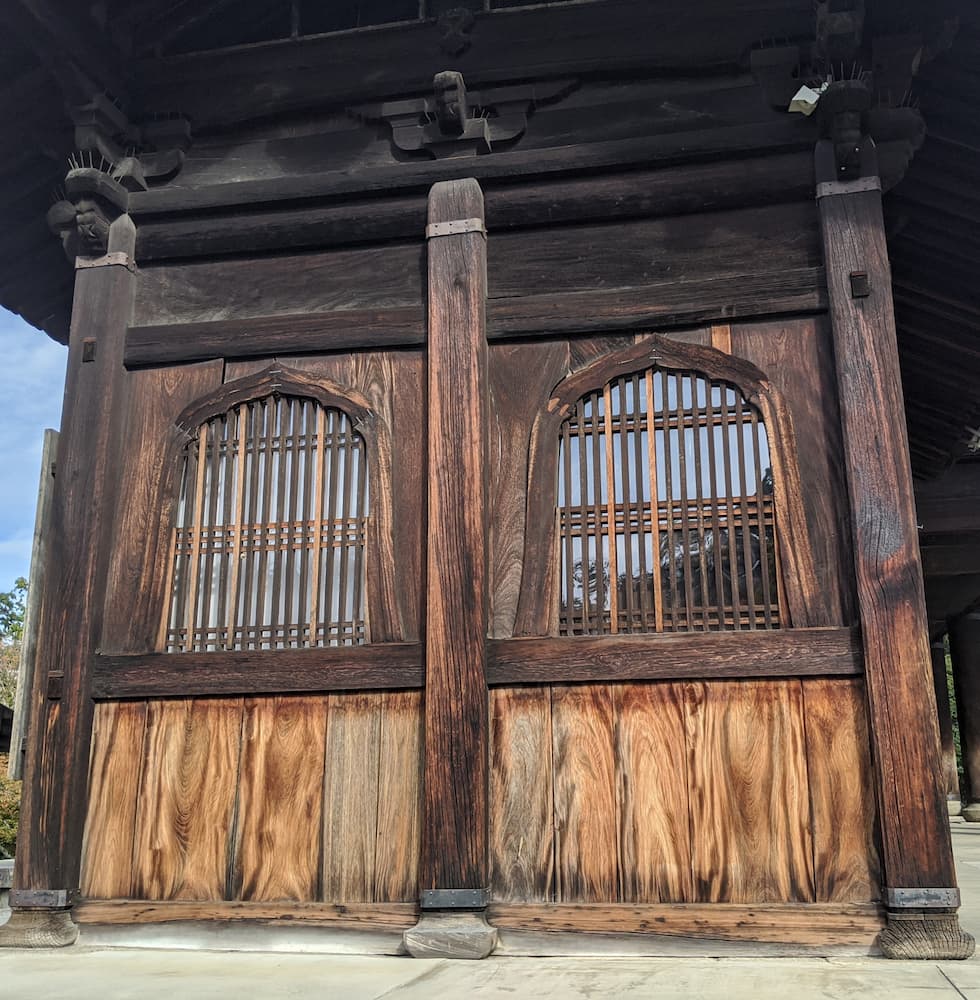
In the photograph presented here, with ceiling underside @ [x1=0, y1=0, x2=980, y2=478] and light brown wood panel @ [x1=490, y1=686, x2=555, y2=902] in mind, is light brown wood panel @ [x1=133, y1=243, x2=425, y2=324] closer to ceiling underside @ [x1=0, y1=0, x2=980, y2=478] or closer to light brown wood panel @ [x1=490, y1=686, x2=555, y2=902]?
ceiling underside @ [x1=0, y1=0, x2=980, y2=478]

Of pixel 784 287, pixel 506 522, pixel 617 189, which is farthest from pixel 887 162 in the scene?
pixel 506 522

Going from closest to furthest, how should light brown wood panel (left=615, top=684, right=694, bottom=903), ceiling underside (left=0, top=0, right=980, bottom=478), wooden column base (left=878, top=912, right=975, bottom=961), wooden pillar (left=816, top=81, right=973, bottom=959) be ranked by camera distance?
wooden column base (left=878, top=912, right=975, bottom=961), wooden pillar (left=816, top=81, right=973, bottom=959), light brown wood panel (left=615, top=684, right=694, bottom=903), ceiling underside (left=0, top=0, right=980, bottom=478)

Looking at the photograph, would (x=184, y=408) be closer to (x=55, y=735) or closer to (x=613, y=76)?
(x=55, y=735)

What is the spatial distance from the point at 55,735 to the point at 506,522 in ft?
8.78

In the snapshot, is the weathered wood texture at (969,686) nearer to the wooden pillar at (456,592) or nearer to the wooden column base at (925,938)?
the wooden column base at (925,938)

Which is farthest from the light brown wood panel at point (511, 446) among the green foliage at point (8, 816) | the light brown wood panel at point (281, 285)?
the green foliage at point (8, 816)

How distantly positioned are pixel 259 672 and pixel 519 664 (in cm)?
140

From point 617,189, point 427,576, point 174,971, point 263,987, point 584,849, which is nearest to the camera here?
point 263,987

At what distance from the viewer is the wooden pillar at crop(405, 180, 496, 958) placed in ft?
17.1

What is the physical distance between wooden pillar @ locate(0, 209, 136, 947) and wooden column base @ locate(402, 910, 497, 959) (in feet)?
6.12

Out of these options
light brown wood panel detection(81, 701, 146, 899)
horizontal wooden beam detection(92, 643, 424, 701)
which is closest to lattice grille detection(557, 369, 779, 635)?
horizontal wooden beam detection(92, 643, 424, 701)

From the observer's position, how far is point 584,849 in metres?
5.30

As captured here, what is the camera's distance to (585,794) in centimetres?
537

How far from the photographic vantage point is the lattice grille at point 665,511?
5.52 metres
